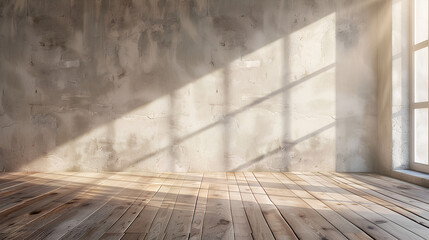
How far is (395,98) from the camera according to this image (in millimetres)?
4082

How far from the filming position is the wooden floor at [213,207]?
200cm

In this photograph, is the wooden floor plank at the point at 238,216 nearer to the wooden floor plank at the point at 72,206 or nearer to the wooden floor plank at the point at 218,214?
the wooden floor plank at the point at 218,214

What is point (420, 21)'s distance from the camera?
390 cm

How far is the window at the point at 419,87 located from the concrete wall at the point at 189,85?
538 mm

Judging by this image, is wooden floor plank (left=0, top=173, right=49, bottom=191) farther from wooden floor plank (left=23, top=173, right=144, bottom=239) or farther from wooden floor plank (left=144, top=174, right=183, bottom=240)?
Result: wooden floor plank (left=144, top=174, right=183, bottom=240)

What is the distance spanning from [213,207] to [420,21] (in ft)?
10.8

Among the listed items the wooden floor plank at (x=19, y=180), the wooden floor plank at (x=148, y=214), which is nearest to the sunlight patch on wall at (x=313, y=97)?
the wooden floor plank at (x=148, y=214)

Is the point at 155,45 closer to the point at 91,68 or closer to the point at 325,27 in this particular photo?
the point at 91,68

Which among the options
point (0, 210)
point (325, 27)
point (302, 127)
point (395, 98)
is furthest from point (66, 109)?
point (395, 98)

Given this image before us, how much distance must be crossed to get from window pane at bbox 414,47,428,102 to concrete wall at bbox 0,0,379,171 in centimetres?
58

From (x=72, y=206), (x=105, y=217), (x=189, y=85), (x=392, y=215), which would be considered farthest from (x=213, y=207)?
(x=189, y=85)

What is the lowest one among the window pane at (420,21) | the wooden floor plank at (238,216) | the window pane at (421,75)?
the wooden floor plank at (238,216)

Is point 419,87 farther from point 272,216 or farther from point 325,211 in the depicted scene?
point 272,216

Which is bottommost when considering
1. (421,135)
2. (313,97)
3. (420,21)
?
(421,135)
